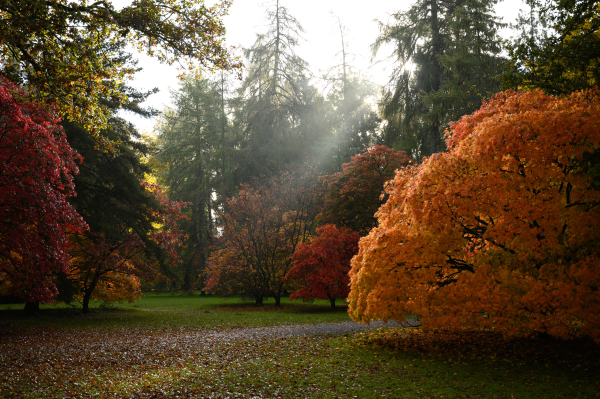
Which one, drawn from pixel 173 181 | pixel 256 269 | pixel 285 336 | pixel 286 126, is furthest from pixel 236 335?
pixel 173 181

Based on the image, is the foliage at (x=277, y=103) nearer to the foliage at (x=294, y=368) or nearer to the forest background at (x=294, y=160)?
the forest background at (x=294, y=160)

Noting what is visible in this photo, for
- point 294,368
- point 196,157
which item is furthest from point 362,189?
point 196,157

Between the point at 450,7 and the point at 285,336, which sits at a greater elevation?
the point at 450,7

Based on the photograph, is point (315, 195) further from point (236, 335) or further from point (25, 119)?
point (25, 119)

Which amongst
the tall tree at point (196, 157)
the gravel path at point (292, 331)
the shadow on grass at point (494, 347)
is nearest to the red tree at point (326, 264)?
the gravel path at point (292, 331)

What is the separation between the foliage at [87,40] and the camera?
5957 mm

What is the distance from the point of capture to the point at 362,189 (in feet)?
62.0

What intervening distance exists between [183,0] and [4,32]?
103 inches

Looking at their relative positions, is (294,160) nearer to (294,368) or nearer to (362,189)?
(362,189)

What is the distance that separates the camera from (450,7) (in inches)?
722

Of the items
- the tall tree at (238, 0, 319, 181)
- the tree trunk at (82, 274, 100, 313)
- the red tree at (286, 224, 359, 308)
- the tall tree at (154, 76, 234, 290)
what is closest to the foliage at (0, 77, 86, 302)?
the tree trunk at (82, 274, 100, 313)

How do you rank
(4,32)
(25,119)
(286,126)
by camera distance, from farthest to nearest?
(286,126)
(25,119)
(4,32)

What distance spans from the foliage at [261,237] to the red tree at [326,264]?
11.0ft

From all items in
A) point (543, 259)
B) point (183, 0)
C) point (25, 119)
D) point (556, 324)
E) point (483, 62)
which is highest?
point (483, 62)
